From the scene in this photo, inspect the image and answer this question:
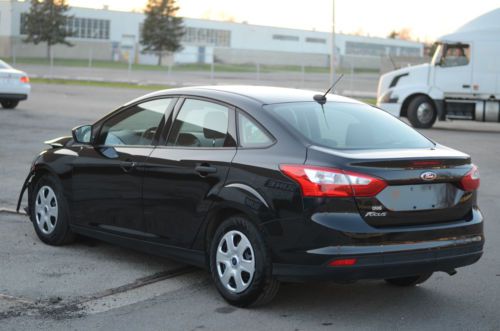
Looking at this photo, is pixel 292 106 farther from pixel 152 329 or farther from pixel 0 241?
pixel 0 241

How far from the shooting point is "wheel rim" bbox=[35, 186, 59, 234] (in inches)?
301

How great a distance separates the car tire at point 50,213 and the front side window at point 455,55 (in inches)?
703

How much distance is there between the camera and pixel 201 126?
645cm

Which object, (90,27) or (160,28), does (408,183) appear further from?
(90,27)

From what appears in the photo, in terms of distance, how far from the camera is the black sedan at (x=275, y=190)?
17.8ft

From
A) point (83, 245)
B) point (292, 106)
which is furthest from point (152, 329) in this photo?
point (83, 245)

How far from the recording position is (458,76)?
23656 millimetres

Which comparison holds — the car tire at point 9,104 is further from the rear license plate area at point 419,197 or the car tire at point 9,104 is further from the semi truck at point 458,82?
the rear license plate area at point 419,197

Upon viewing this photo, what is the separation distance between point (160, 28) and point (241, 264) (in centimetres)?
8104

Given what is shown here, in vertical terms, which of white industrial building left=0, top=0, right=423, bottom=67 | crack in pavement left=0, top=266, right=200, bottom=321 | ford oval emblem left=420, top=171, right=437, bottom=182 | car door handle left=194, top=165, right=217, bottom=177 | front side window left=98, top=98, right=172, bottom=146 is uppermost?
white industrial building left=0, top=0, right=423, bottom=67

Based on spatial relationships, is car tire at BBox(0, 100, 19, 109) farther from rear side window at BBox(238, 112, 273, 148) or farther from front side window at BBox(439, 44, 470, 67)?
rear side window at BBox(238, 112, 273, 148)

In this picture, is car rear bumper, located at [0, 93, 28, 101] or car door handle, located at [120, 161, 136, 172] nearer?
car door handle, located at [120, 161, 136, 172]

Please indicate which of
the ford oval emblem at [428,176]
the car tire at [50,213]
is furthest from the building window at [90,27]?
the ford oval emblem at [428,176]

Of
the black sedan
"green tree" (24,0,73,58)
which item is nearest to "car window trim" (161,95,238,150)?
the black sedan
